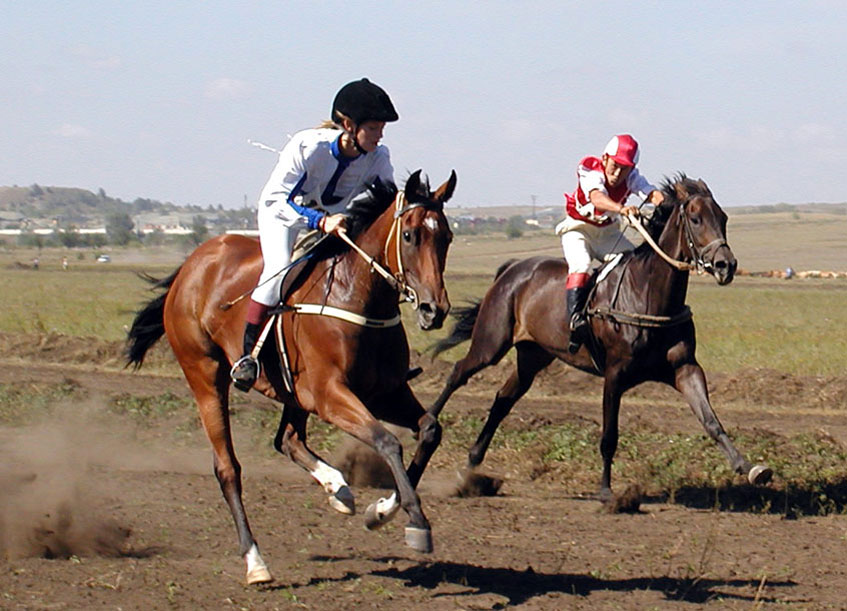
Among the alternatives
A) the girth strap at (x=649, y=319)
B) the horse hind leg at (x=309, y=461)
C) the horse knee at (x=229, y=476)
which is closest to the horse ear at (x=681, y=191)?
the girth strap at (x=649, y=319)

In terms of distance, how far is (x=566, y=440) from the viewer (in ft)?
40.5

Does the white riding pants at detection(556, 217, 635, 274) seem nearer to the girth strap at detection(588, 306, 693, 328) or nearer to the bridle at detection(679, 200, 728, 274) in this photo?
the girth strap at detection(588, 306, 693, 328)

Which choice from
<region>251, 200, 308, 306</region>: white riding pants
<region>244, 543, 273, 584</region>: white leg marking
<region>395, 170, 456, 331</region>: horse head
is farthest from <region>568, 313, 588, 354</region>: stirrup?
<region>244, 543, 273, 584</region>: white leg marking

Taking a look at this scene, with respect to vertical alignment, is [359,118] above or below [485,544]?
above

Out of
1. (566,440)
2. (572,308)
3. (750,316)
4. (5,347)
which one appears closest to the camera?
(572,308)

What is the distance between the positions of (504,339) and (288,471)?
2453mm

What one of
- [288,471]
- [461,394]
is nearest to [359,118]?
[288,471]

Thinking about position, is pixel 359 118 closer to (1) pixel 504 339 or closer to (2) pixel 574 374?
(1) pixel 504 339

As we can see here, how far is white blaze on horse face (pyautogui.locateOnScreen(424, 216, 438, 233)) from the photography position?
697 centimetres

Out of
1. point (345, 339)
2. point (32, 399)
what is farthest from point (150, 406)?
point (345, 339)

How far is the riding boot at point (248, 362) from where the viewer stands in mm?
7926

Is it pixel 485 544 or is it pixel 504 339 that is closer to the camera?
pixel 485 544

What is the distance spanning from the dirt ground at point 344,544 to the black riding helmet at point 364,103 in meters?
2.70

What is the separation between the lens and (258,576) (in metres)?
7.21
